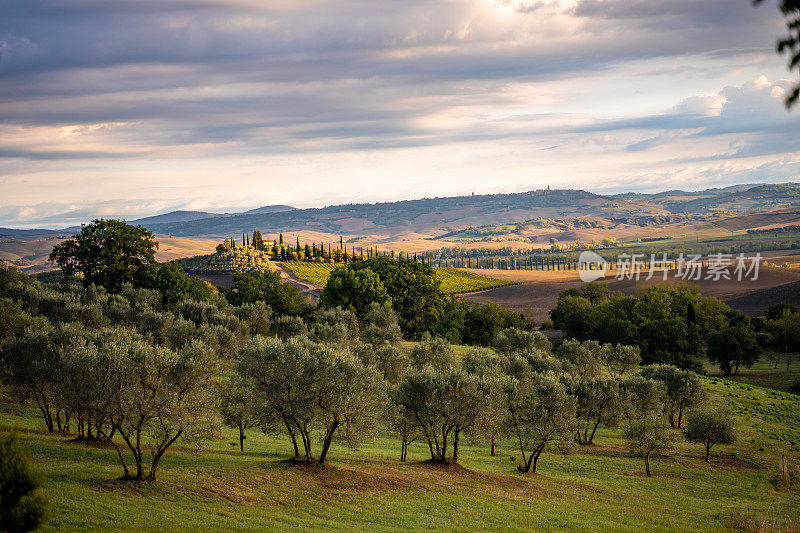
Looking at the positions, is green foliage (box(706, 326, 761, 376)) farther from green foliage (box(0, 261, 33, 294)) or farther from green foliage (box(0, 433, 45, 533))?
green foliage (box(0, 261, 33, 294))

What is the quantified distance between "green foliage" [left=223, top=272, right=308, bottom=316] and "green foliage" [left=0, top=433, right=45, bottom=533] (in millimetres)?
88524

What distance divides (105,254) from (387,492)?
71004mm

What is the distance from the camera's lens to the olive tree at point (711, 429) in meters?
57.0

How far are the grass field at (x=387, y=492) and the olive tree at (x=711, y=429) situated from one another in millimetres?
2351

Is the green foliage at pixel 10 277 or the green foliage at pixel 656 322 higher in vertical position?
the green foliage at pixel 10 277

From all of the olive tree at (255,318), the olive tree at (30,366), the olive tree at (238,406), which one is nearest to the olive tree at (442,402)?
the olive tree at (238,406)

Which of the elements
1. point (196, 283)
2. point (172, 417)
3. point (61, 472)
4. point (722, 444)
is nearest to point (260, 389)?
point (172, 417)

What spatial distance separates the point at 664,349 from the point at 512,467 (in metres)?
78.2

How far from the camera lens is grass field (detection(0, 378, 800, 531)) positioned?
27469 mm

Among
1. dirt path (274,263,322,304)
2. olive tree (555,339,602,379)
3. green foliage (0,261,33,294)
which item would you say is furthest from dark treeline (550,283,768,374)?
green foliage (0,261,33,294)

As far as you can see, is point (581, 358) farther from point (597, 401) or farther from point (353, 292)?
point (353, 292)

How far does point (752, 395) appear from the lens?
84250 millimetres

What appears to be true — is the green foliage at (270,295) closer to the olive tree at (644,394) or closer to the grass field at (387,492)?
the grass field at (387,492)

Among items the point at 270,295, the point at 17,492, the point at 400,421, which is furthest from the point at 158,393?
the point at 270,295
